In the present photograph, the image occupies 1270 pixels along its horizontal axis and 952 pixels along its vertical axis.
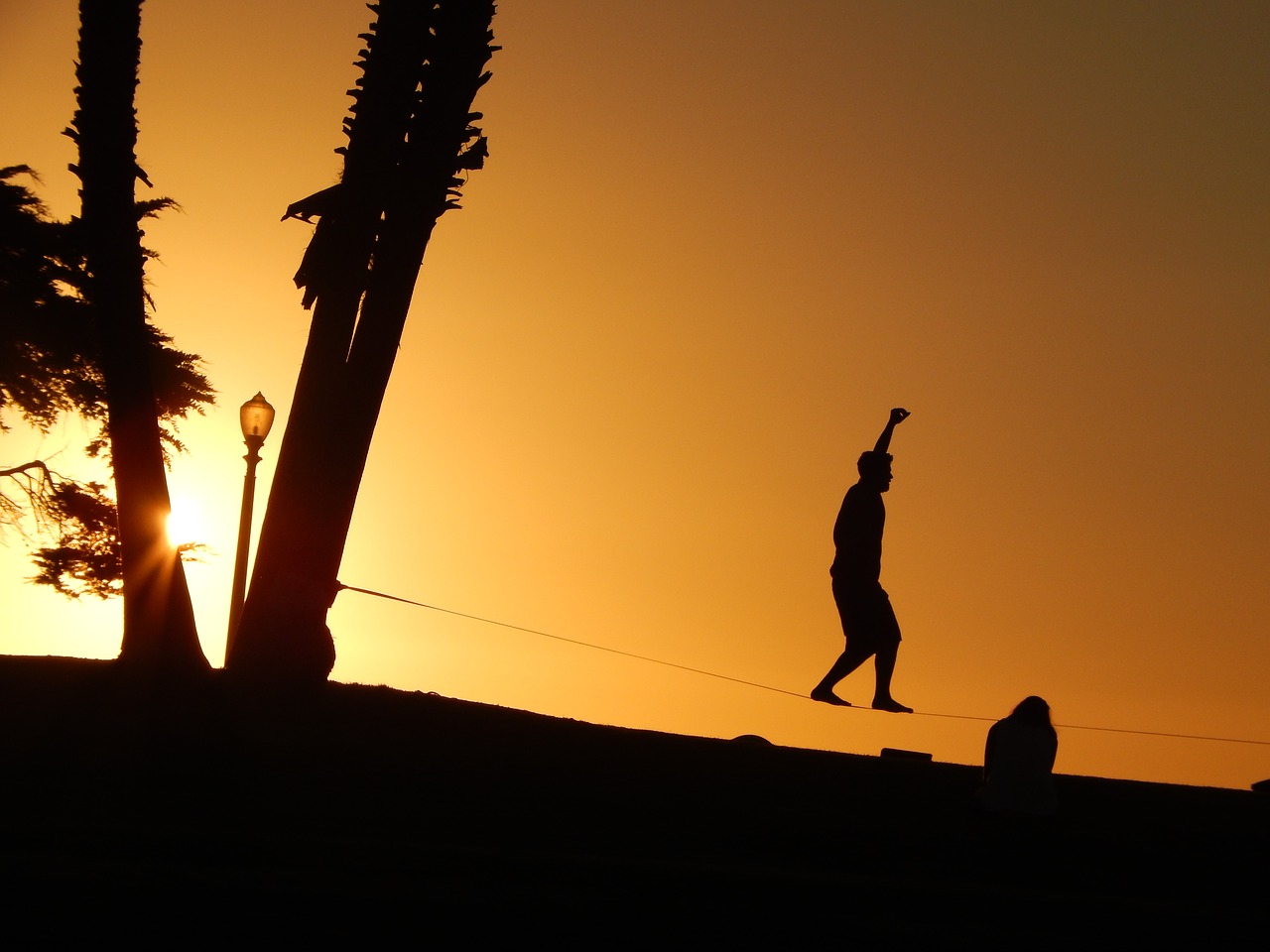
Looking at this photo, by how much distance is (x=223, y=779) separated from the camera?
9.13 m

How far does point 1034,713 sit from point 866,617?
3.94 m

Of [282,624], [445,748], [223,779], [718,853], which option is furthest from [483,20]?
[718,853]

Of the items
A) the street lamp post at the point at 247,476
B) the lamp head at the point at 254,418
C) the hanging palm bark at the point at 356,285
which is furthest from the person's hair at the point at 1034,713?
the lamp head at the point at 254,418

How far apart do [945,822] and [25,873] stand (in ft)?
17.6

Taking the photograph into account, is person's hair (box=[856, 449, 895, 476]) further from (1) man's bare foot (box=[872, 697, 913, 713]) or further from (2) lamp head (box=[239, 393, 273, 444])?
(2) lamp head (box=[239, 393, 273, 444])

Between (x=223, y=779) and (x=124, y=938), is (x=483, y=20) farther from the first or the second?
(x=124, y=938)

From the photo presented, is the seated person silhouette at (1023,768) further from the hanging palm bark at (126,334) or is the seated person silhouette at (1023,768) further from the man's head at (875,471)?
the hanging palm bark at (126,334)

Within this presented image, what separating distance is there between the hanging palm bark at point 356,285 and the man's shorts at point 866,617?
4344 millimetres

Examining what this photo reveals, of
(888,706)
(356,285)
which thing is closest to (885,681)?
(888,706)

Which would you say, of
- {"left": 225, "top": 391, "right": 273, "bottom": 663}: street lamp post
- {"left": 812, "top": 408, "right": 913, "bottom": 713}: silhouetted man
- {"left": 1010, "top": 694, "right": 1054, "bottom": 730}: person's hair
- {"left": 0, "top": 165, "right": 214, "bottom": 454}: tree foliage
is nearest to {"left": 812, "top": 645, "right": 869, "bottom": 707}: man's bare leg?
{"left": 812, "top": 408, "right": 913, "bottom": 713}: silhouetted man

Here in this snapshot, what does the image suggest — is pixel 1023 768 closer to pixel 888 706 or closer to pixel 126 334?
pixel 888 706

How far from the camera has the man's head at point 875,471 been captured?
13.9 m

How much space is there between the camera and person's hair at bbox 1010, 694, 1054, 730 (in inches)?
399

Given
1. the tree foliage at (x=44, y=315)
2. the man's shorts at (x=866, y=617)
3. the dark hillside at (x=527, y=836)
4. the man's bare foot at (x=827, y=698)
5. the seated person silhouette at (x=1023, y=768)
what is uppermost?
the tree foliage at (x=44, y=315)
